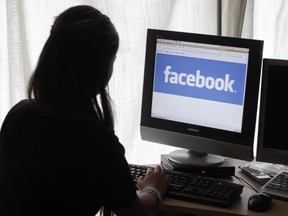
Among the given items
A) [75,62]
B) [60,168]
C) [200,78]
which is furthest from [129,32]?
[60,168]

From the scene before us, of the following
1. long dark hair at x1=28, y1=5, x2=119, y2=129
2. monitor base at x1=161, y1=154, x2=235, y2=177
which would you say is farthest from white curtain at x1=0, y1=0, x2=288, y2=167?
long dark hair at x1=28, y1=5, x2=119, y2=129

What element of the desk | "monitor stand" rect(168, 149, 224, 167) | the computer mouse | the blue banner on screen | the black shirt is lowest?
the desk

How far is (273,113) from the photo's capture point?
67.2 inches

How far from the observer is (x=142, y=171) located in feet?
5.74

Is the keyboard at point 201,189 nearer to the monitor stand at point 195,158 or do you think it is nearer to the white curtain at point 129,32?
the monitor stand at point 195,158

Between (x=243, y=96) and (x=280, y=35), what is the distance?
0.79 m

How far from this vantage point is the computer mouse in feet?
5.04

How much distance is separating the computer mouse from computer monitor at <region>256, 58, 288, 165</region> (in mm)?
205

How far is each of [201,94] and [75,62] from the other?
637 millimetres

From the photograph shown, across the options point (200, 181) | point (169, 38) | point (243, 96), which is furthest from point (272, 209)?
point (169, 38)

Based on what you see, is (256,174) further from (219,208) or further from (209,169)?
(219,208)

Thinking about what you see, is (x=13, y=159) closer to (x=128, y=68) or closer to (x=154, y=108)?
(x=154, y=108)

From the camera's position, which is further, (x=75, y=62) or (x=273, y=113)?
(x=273, y=113)

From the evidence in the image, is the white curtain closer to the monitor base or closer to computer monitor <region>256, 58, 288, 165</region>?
the monitor base
